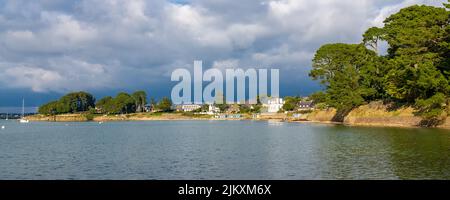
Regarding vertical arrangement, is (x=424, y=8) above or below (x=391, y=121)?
above

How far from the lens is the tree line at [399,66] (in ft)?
214

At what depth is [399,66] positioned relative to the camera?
7138cm

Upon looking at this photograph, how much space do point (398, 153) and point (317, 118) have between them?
3595 inches

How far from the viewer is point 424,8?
269 feet

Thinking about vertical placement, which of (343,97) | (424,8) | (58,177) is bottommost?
(58,177)

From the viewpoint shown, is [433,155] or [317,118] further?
[317,118]

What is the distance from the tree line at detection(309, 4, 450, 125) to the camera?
6525 cm

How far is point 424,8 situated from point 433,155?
179ft
